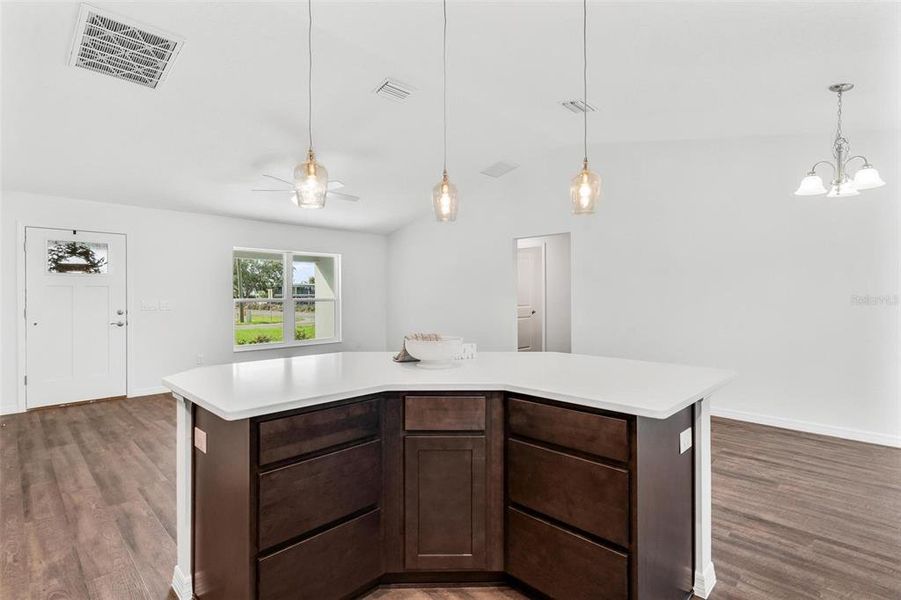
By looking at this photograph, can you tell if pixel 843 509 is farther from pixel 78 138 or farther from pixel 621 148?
pixel 78 138

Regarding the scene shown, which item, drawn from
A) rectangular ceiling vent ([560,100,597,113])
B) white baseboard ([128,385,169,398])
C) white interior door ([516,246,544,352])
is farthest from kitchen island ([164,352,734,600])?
white interior door ([516,246,544,352])

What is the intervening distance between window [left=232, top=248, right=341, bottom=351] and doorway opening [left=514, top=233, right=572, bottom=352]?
3.20 meters

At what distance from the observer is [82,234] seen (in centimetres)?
509

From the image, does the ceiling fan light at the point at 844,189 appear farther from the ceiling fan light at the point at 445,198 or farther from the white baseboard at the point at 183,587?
the white baseboard at the point at 183,587

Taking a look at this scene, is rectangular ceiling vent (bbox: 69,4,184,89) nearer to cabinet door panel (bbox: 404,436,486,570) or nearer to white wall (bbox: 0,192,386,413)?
cabinet door panel (bbox: 404,436,486,570)

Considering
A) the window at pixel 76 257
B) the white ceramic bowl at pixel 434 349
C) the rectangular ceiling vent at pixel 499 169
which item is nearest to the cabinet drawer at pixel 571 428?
the white ceramic bowl at pixel 434 349

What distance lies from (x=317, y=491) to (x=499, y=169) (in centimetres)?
500

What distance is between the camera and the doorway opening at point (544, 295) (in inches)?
281

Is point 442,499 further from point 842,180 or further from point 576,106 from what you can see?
point 842,180

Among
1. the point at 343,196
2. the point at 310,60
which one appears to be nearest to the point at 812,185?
the point at 310,60

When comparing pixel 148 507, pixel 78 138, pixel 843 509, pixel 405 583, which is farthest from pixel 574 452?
pixel 78 138

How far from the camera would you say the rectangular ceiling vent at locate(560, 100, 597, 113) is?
3572 millimetres

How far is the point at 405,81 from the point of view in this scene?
3510mm

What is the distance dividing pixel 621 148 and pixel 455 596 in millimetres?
4723
